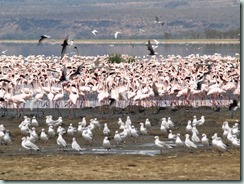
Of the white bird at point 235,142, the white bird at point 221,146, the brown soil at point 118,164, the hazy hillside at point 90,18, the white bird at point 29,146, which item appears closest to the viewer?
the brown soil at point 118,164

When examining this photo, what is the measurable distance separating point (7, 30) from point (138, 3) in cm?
1843

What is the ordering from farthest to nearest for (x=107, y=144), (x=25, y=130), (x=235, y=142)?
(x=25, y=130) < (x=107, y=144) < (x=235, y=142)

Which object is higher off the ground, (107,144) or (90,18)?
(107,144)

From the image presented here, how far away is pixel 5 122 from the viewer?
22141 millimetres

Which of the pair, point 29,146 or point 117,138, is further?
point 117,138

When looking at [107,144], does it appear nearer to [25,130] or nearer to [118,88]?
[25,130]

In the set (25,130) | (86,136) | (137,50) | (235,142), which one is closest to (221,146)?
(235,142)

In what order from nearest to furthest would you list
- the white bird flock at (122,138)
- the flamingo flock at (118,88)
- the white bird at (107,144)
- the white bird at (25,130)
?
the white bird flock at (122,138), the white bird at (107,144), the white bird at (25,130), the flamingo flock at (118,88)

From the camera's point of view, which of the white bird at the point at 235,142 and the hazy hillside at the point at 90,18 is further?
the hazy hillside at the point at 90,18

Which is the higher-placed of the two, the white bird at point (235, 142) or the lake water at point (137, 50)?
the white bird at point (235, 142)

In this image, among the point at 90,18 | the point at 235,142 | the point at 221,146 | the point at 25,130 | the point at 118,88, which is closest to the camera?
the point at 221,146

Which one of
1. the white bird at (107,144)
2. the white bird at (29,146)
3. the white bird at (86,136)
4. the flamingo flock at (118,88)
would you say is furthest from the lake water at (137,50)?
the white bird at (29,146)

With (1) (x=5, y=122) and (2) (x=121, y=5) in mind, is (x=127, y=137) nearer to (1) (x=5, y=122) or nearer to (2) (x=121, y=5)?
(1) (x=5, y=122)

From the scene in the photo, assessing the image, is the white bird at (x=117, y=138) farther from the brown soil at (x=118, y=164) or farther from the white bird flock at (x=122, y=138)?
the brown soil at (x=118, y=164)
